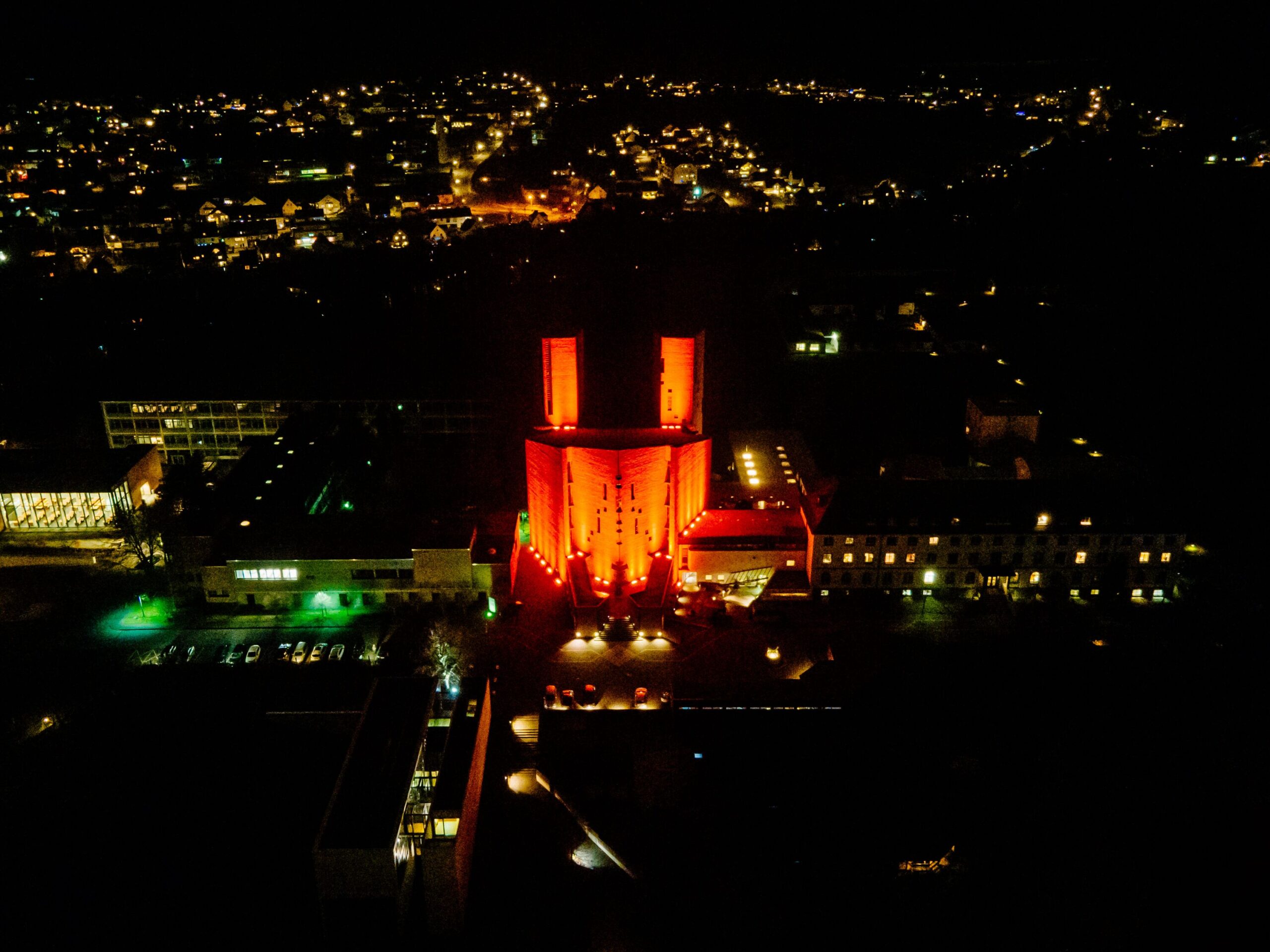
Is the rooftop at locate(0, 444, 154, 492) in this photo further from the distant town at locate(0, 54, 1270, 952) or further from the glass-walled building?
the glass-walled building

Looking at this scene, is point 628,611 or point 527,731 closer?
point 527,731

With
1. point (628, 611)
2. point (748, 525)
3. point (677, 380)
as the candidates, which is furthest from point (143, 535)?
point (748, 525)

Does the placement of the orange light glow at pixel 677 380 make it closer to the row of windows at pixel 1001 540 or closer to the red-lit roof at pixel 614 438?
the red-lit roof at pixel 614 438

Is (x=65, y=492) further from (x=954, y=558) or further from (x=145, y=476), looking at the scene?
(x=954, y=558)

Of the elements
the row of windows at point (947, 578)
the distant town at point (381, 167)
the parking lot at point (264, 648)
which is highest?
the distant town at point (381, 167)

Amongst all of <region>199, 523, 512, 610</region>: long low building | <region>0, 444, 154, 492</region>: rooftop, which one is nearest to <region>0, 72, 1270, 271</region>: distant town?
<region>0, 444, 154, 492</region>: rooftop

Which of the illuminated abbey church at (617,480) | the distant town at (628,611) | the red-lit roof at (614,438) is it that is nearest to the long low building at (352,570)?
the distant town at (628,611)
